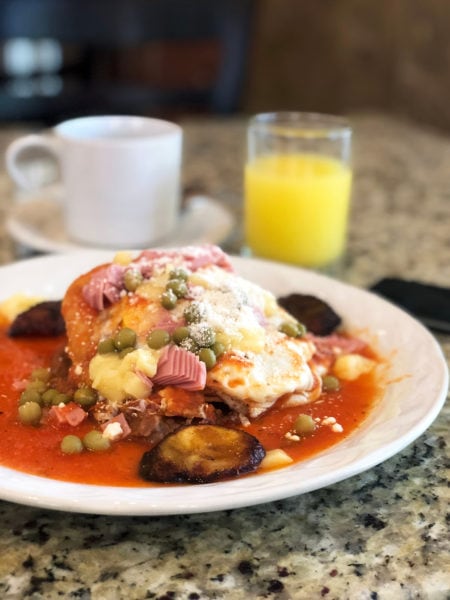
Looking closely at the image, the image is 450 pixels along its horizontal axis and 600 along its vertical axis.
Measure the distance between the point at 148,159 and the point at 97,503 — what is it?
3.98 ft

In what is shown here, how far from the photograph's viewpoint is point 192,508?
87cm

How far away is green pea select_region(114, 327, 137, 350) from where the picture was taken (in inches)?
47.1

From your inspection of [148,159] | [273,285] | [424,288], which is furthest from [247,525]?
[148,159]

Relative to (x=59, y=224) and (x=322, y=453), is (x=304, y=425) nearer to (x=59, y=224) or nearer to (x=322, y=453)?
(x=322, y=453)

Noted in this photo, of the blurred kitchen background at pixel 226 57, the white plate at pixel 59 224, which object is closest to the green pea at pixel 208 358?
the white plate at pixel 59 224

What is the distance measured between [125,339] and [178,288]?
0.44 ft

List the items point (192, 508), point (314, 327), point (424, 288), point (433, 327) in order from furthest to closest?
point (424, 288)
point (433, 327)
point (314, 327)
point (192, 508)

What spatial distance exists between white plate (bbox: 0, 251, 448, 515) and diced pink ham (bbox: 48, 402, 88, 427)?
18 cm

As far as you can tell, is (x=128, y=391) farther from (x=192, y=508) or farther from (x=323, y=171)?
(x=323, y=171)

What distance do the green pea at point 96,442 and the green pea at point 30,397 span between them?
14cm

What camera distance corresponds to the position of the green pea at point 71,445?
1.05 m

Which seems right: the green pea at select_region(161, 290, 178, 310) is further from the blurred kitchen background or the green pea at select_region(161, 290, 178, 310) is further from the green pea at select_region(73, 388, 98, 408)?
the blurred kitchen background

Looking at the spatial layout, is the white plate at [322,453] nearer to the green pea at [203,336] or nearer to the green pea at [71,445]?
the green pea at [71,445]

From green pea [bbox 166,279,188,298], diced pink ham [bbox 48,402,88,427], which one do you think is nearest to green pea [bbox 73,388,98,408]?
diced pink ham [bbox 48,402,88,427]
